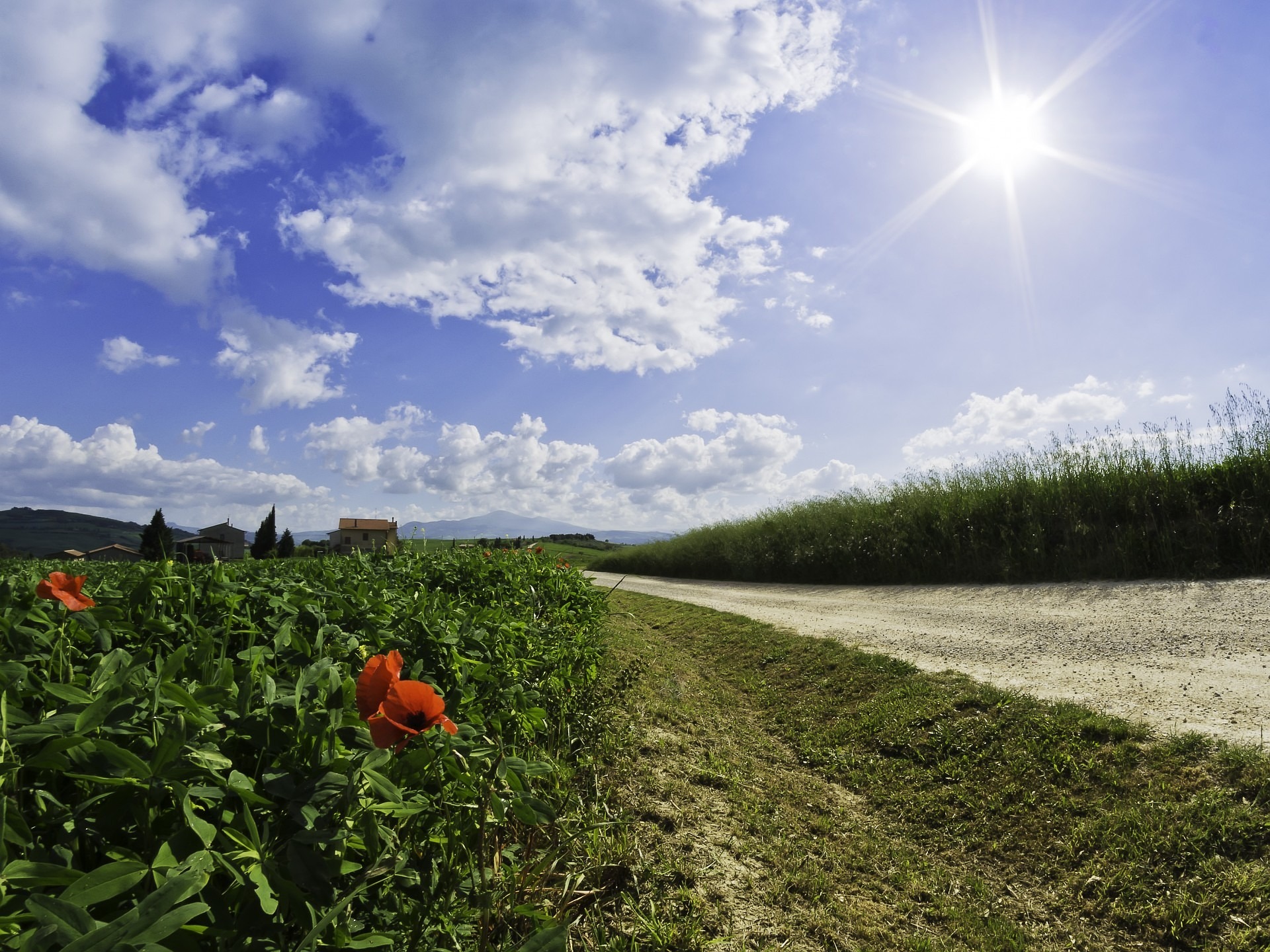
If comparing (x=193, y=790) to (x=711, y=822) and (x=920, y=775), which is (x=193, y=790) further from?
(x=920, y=775)

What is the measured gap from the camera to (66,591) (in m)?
1.61

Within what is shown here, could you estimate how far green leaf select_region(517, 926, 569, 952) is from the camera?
1178 mm

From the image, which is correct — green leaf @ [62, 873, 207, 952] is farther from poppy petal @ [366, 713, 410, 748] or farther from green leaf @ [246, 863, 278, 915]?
poppy petal @ [366, 713, 410, 748]

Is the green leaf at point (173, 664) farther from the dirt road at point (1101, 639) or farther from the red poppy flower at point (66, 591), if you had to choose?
the dirt road at point (1101, 639)

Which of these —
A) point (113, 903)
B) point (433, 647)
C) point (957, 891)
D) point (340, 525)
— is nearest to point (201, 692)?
point (113, 903)

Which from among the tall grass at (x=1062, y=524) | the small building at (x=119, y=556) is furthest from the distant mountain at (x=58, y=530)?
the tall grass at (x=1062, y=524)

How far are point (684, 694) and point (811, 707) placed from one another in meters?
1.14

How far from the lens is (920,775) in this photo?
418cm

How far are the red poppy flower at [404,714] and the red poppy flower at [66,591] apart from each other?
889 millimetres

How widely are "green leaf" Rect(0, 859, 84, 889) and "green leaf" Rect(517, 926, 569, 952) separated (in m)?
0.73

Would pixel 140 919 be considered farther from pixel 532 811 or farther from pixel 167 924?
pixel 532 811

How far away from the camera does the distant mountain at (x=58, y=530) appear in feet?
319

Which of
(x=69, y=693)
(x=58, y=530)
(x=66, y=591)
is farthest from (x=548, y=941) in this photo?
(x=58, y=530)

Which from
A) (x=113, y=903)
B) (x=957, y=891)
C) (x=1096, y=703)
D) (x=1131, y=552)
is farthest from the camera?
(x=1131, y=552)
